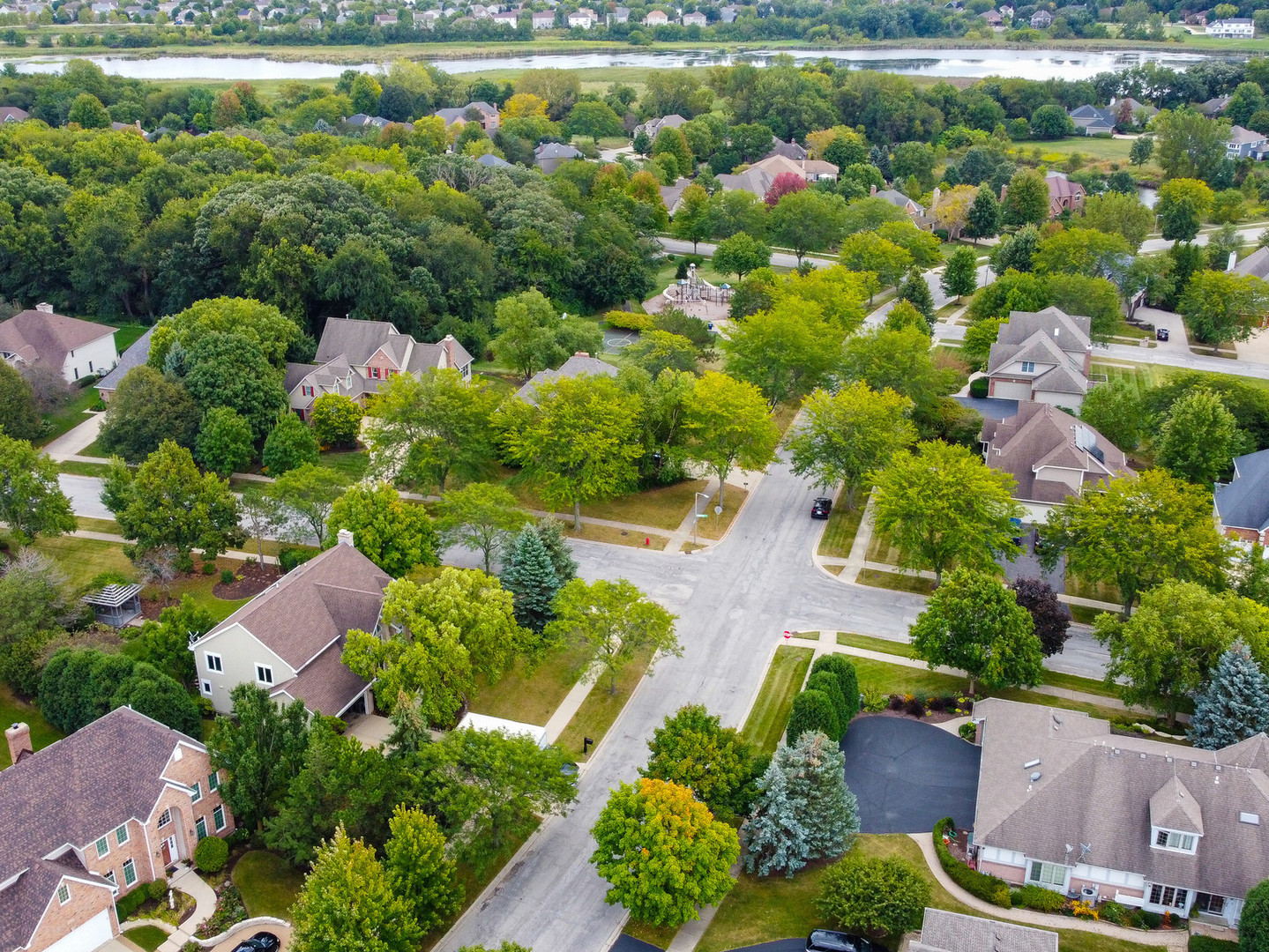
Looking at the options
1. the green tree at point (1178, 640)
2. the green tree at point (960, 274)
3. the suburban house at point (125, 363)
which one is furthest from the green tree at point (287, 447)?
the green tree at point (960, 274)

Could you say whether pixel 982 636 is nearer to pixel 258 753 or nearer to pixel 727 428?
pixel 727 428

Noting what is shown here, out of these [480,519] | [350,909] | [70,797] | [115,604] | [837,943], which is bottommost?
[837,943]

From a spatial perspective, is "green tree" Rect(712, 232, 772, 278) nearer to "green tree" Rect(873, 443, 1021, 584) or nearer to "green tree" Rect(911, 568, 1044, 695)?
"green tree" Rect(873, 443, 1021, 584)

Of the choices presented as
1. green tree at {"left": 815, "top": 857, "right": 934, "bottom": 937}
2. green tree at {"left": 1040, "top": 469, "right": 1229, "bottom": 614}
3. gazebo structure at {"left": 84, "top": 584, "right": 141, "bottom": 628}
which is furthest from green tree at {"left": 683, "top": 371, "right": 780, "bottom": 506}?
gazebo structure at {"left": 84, "top": 584, "right": 141, "bottom": 628}

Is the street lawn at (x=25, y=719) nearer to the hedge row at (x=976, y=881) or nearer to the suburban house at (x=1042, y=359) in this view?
the hedge row at (x=976, y=881)

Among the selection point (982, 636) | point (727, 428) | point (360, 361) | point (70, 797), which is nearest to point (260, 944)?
point (70, 797)
